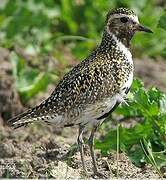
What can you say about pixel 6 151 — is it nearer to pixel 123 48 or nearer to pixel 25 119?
pixel 25 119

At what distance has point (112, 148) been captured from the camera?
888 centimetres

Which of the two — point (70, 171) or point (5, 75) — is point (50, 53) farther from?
point (70, 171)

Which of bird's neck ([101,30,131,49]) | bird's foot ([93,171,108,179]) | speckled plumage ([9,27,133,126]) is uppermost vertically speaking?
bird's neck ([101,30,131,49])

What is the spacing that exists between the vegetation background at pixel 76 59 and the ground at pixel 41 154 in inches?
1.1

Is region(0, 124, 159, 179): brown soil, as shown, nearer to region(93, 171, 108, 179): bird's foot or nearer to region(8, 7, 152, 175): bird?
region(93, 171, 108, 179): bird's foot

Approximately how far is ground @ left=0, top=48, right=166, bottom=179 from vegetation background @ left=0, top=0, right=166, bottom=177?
0.03 metres

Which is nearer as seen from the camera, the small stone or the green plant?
the green plant

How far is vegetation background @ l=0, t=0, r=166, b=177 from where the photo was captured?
349 inches

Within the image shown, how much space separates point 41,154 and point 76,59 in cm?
406

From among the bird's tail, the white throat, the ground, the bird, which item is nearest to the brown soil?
the ground

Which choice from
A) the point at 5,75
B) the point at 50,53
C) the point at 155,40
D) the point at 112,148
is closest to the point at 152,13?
the point at 155,40

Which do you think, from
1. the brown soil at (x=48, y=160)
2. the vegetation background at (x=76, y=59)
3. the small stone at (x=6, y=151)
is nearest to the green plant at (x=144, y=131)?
the vegetation background at (x=76, y=59)

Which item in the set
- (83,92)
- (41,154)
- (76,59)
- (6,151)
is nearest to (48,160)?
(41,154)

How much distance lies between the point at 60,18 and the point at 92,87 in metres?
5.70
